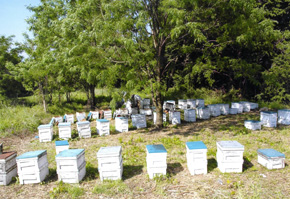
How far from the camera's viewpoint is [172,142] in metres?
6.41

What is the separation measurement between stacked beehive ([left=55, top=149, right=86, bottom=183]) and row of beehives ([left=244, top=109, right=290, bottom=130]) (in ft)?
20.2

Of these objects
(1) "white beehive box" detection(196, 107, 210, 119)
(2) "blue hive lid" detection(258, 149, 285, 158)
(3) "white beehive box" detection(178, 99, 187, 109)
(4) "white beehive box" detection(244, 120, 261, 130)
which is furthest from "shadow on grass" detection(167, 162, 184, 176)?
(3) "white beehive box" detection(178, 99, 187, 109)

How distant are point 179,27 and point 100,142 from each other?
14.2 feet

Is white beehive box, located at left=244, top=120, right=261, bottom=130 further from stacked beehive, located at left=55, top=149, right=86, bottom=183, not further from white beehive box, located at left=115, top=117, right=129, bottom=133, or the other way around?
stacked beehive, located at left=55, top=149, right=86, bottom=183

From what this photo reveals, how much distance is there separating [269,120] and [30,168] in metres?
7.85

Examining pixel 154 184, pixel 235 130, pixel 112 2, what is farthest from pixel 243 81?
pixel 154 184

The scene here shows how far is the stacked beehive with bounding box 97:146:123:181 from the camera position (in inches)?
161

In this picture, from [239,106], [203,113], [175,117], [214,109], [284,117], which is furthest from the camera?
[239,106]

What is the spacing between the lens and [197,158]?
4246mm

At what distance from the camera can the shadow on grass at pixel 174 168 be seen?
4.50m

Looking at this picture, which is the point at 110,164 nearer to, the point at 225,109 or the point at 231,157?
the point at 231,157

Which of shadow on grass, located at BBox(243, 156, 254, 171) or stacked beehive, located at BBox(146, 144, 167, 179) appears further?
shadow on grass, located at BBox(243, 156, 254, 171)

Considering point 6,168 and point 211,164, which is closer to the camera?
point 6,168

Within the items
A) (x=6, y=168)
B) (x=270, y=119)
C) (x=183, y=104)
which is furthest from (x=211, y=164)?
(x=183, y=104)
